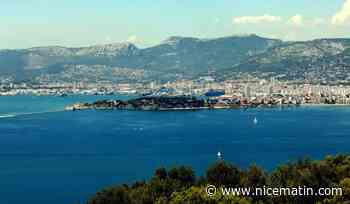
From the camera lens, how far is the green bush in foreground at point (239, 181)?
11781 mm

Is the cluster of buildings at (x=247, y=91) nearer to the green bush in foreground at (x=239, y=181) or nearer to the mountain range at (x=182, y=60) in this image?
the mountain range at (x=182, y=60)

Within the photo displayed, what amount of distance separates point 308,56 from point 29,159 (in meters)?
88.9

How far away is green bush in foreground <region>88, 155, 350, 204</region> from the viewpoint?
11781mm

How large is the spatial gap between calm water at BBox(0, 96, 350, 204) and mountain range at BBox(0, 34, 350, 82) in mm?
50871

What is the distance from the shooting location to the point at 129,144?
1266 inches

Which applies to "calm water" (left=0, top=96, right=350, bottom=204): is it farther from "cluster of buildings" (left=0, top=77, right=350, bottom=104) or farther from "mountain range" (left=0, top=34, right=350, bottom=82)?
"mountain range" (left=0, top=34, right=350, bottom=82)

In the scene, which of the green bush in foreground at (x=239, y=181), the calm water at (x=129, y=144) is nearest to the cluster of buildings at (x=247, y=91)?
the calm water at (x=129, y=144)

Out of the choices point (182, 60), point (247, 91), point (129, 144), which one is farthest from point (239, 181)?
point (182, 60)

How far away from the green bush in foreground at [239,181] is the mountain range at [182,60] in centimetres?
7932

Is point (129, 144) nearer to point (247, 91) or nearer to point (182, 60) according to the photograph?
point (247, 91)

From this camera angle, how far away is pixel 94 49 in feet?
537

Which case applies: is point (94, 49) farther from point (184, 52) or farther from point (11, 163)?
point (11, 163)

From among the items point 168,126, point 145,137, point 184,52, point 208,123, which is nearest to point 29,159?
point 145,137

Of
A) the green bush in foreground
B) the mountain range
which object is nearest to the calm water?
the green bush in foreground
